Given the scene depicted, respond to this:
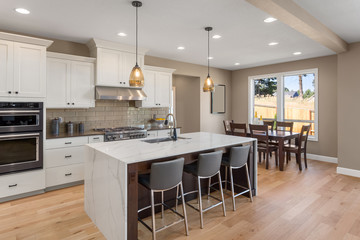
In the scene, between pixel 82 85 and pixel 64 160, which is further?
pixel 82 85

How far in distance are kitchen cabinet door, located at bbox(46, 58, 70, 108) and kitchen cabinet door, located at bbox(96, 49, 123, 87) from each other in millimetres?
552

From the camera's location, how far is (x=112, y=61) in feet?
14.4

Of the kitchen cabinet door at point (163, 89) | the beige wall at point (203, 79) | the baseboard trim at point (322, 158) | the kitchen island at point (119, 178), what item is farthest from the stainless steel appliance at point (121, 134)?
the baseboard trim at point (322, 158)

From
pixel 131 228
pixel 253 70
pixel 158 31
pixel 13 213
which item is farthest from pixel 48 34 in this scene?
pixel 253 70

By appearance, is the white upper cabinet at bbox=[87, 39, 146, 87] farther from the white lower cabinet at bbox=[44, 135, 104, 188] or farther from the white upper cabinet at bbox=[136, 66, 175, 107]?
the white lower cabinet at bbox=[44, 135, 104, 188]

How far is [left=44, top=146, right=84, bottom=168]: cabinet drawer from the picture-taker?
11.7 feet

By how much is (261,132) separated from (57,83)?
14.3 ft

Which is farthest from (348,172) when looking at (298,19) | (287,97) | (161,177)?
(161,177)

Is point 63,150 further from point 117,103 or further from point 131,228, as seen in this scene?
point 131,228

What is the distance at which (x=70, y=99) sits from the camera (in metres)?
4.05

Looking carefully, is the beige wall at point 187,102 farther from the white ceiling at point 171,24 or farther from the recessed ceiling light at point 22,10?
the recessed ceiling light at point 22,10

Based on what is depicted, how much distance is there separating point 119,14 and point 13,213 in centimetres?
297

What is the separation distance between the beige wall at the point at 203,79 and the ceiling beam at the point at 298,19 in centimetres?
331

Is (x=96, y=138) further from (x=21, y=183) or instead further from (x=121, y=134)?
(x=21, y=183)
